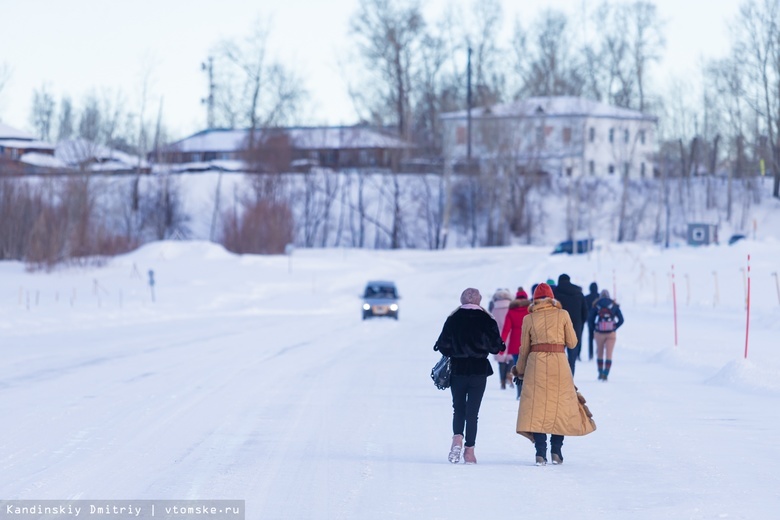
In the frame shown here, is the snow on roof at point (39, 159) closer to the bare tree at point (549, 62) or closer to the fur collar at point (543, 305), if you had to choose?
the bare tree at point (549, 62)

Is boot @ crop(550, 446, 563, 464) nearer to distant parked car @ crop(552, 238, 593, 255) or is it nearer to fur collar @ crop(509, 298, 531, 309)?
fur collar @ crop(509, 298, 531, 309)

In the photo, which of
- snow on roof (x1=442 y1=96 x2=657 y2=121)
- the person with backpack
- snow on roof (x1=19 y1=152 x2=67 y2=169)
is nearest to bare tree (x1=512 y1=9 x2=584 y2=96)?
snow on roof (x1=442 y1=96 x2=657 y2=121)

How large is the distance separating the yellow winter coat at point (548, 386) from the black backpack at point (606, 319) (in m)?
9.16

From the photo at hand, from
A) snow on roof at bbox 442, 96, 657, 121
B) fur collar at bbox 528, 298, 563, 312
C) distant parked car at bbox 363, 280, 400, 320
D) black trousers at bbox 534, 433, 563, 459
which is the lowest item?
distant parked car at bbox 363, 280, 400, 320

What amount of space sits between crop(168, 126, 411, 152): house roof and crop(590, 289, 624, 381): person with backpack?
79.6 m

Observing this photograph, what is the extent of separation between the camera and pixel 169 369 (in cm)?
2123

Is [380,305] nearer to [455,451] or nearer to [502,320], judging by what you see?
[502,320]

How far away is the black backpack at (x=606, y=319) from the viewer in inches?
804

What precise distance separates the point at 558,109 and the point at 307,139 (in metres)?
22.4

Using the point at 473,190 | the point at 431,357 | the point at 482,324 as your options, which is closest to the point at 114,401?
the point at 482,324

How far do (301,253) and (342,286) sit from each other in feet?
50.7

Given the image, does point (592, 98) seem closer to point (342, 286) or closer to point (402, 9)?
point (402, 9)

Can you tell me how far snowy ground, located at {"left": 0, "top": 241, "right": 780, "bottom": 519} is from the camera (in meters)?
9.64

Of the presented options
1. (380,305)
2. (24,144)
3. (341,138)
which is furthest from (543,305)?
(24,144)
